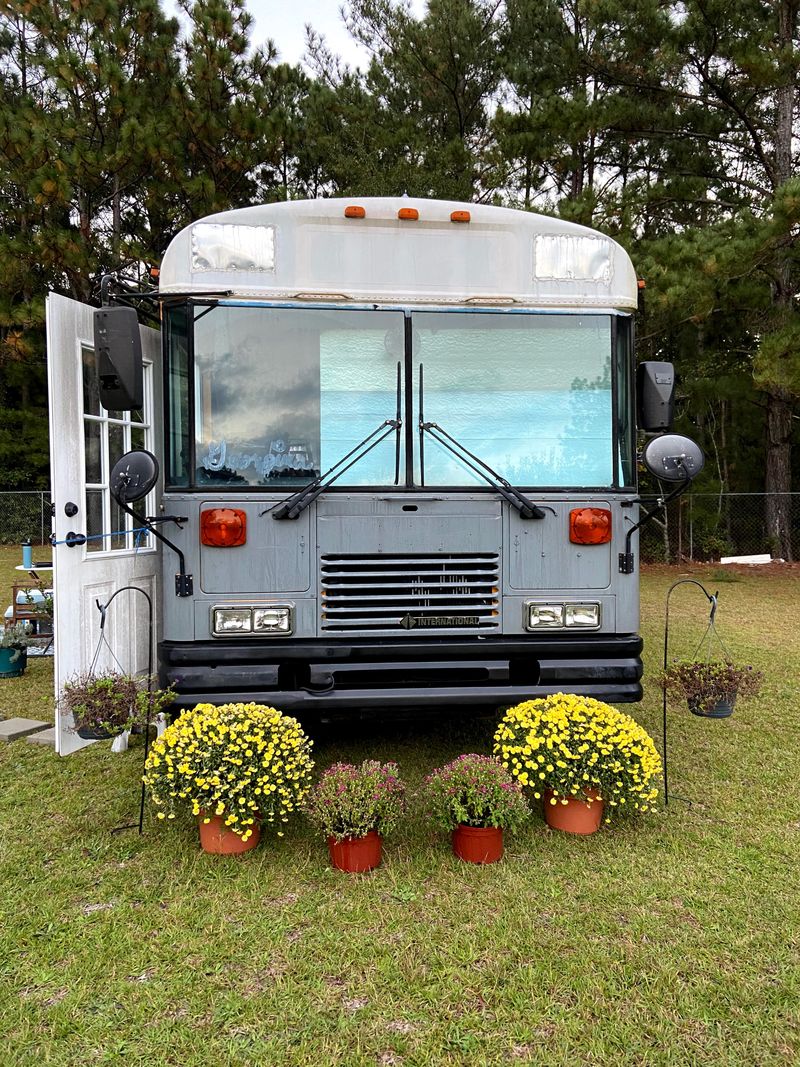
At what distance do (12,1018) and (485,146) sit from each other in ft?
52.5

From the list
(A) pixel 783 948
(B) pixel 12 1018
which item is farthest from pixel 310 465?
(A) pixel 783 948

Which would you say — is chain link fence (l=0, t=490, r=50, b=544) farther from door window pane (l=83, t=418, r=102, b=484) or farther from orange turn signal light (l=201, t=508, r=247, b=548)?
orange turn signal light (l=201, t=508, r=247, b=548)

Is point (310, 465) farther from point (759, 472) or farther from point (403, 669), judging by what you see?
point (759, 472)

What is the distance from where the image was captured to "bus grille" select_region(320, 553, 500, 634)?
3656mm

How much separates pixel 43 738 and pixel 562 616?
11.1 feet

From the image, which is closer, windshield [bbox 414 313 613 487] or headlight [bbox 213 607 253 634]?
headlight [bbox 213 607 253 634]

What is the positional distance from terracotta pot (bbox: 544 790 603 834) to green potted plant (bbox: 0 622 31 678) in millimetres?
5172

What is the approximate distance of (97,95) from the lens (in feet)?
48.2

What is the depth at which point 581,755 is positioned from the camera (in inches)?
129

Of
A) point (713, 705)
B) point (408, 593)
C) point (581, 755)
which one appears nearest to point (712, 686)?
point (713, 705)

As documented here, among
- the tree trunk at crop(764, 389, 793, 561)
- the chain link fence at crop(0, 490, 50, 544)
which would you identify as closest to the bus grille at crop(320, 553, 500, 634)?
the tree trunk at crop(764, 389, 793, 561)

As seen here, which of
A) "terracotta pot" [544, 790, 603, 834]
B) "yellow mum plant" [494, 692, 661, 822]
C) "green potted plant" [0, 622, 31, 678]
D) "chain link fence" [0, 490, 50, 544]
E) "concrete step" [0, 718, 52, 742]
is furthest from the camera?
"chain link fence" [0, 490, 50, 544]

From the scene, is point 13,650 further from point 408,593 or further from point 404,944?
point 404,944

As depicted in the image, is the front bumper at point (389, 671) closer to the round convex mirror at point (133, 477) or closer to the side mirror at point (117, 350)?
the round convex mirror at point (133, 477)
